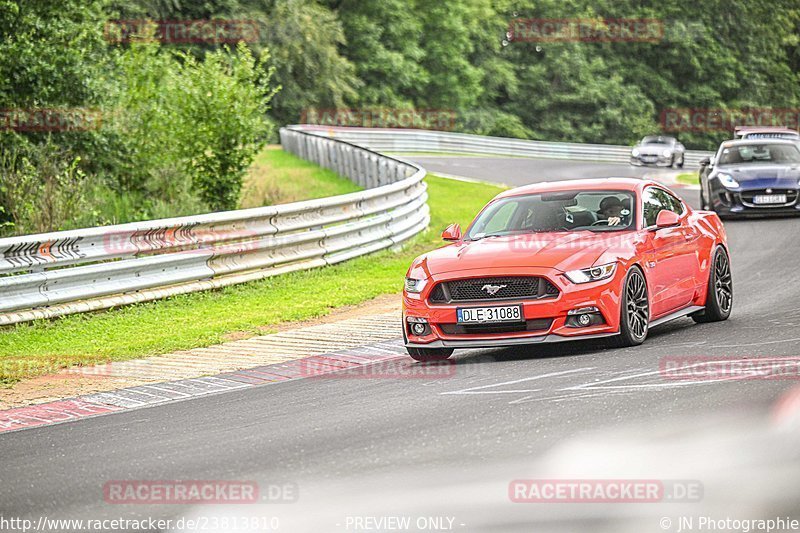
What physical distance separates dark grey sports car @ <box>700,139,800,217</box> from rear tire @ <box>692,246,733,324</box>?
10.4 meters

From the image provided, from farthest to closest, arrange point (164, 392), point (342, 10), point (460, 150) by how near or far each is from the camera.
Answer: point (342, 10) → point (460, 150) → point (164, 392)

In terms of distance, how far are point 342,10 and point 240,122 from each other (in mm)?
49004

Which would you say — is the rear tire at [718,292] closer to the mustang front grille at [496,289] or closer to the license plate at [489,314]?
the mustang front grille at [496,289]

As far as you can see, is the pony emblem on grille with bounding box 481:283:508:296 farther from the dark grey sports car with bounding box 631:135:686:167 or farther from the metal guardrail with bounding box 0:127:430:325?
the dark grey sports car with bounding box 631:135:686:167

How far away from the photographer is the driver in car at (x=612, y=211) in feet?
37.4

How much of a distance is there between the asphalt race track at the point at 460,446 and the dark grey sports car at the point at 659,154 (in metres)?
41.1

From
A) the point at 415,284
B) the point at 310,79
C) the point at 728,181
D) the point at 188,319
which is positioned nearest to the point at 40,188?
the point at 188,319

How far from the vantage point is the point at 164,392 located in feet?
33.2

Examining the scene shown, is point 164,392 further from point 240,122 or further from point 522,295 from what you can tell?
point 240,122

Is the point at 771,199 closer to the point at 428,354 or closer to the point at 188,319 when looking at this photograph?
the point at 188,319

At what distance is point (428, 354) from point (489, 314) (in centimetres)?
87

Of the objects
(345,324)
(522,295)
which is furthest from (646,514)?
(345,324)

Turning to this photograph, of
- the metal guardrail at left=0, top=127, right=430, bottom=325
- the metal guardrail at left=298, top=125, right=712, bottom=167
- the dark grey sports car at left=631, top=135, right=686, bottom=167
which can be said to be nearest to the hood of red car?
the metal guardrail at left=0, top=127, right=430, bottom=325

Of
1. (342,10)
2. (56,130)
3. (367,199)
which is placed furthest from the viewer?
(342,10)
